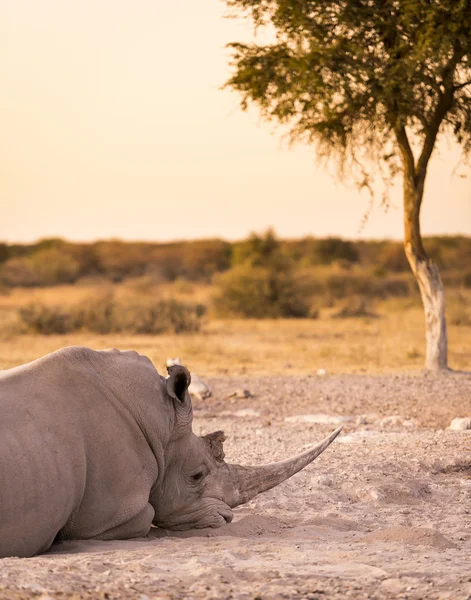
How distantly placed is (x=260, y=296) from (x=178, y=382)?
22.1 metres

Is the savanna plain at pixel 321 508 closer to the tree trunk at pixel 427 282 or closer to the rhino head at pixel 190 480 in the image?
the rhino head at pixel 190 480

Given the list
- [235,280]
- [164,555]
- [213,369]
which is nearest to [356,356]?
[213,369]

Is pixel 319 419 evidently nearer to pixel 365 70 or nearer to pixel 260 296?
pixel 365 70

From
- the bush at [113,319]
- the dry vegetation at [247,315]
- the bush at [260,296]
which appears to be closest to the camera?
the dry vegetation at [247,315]

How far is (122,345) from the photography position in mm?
19406

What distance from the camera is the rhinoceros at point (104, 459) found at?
14.5ft

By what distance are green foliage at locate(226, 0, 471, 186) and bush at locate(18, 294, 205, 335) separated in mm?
9125

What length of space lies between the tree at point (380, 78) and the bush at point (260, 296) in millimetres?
13018

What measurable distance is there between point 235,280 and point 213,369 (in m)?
12.5

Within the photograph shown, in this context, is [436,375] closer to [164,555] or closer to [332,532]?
[332,532]

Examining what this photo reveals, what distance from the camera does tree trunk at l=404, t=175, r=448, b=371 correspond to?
44.0 feet

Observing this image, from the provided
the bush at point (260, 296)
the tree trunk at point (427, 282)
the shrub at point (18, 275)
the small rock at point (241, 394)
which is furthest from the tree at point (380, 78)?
the shrub at point (18, 275)

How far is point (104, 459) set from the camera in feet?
15.7

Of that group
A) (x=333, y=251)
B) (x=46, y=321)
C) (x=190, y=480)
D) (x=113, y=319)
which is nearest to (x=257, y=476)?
(x=190, y=480)
